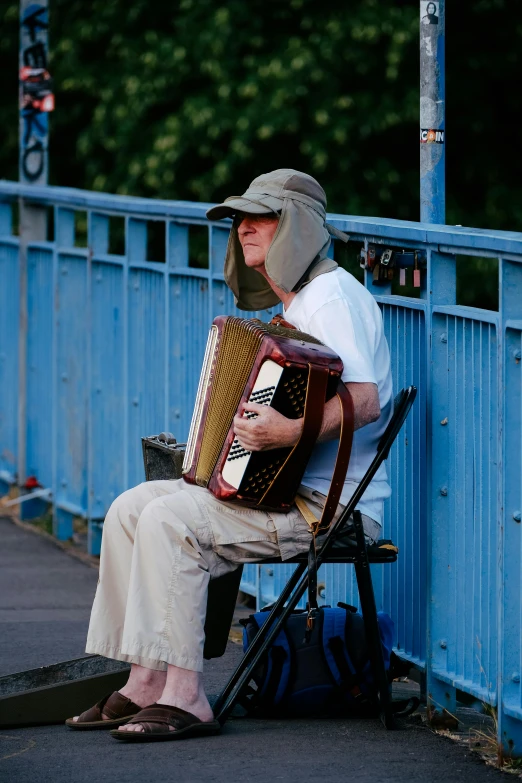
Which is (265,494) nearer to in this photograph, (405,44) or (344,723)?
(344,723)

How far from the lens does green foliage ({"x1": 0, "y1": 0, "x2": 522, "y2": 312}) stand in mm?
13977

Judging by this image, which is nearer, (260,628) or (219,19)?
(260,628)

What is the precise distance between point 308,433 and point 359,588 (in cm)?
48

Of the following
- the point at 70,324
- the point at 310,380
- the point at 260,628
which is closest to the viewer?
the point at 310,380

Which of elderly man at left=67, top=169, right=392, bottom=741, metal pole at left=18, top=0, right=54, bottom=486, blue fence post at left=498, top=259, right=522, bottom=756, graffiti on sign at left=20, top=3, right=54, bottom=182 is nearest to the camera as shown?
blue fence post at left=498, top=259, right=522, bottom=756

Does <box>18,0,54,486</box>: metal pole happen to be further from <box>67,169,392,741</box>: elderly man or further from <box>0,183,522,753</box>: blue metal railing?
<box>67,169,392,741</box>: elderly man

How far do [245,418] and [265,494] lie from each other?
0.23 m

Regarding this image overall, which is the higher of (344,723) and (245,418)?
(245,418)

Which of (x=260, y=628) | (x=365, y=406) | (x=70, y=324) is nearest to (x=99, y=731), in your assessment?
(x=260, y=628)

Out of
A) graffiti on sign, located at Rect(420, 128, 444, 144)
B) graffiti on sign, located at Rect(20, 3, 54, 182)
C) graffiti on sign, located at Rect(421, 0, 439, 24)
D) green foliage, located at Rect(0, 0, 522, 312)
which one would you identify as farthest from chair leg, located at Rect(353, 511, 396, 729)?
green foliage, located at Rect(0, 0, 522, 312)

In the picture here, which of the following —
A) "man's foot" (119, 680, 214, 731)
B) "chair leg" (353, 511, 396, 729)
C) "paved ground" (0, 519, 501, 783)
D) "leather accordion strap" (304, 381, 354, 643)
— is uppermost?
"leather accordion strap" (304, 381, 354, 643)

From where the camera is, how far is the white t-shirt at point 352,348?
4.54 metres

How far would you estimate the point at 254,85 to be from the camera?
13820mm

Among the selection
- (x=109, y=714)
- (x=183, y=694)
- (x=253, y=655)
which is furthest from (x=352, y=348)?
(x=109, y=714)
